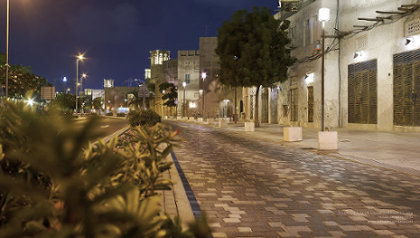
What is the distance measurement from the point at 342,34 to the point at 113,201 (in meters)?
33.5

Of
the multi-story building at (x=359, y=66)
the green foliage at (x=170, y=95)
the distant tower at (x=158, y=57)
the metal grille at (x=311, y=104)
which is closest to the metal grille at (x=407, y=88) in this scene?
the multi-story building at (x=359, y=66)

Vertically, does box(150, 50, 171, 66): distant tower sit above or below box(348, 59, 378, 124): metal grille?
above

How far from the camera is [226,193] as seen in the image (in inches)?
292

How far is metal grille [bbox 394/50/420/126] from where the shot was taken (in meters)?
23.9

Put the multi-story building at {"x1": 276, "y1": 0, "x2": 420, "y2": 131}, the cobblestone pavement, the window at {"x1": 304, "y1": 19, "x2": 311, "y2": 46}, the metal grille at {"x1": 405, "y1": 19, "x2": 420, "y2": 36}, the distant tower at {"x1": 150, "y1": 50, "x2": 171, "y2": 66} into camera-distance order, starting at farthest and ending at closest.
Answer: the distant tower at {"x1": 150, "y1": 50, "x2": 171, "y2": 66}
the window at {"x1": 304, "y1": 19, "x2": 311, "y2": 46}
the multi-story building at {"x1": 276, "y1": 0, "x2": 420, "y2": 131}
the metal grille at {"x1": 405, "y1": 19, "x2": 420, "y2": 36}
the cobblestone pavement

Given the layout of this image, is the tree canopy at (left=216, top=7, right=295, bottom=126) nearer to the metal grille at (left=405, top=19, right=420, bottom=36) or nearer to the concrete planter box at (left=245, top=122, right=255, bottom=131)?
the concrete planter box at (left=245, top=122, right=255, bottom=131)

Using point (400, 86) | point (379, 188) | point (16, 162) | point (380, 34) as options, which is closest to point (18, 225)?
point (16, 162)

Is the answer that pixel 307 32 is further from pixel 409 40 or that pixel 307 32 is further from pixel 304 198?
pixel 304 198

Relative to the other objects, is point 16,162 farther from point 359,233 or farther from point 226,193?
point 226,193

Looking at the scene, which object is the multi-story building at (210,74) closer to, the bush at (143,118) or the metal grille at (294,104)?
the metal grille at (294,104)

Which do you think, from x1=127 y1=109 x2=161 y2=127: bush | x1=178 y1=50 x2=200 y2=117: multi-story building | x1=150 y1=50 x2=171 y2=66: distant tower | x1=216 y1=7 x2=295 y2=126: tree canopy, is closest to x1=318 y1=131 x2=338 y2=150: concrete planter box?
x1=127 y1=109 x2=161 y2=127: bush

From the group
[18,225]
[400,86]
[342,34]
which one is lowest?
[18,225]

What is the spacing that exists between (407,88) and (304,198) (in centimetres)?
2116

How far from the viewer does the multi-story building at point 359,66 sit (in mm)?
24688
